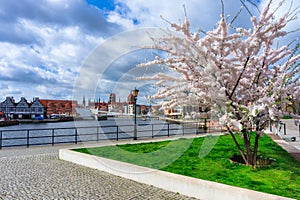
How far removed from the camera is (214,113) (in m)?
5.90

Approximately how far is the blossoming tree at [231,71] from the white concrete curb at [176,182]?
1.28 m

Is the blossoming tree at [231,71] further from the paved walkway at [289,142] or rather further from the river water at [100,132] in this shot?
the river water at [100,132]

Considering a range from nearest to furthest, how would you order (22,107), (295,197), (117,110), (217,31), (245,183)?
(295,197) → (245,183) → (217,31) → (117,110) → (22,107)

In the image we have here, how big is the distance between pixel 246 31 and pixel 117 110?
14.0m

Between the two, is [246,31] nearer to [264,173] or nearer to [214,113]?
[214,113]

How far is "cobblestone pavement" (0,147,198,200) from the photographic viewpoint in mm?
5094

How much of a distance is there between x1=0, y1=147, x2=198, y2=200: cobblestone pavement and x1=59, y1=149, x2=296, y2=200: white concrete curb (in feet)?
0.51

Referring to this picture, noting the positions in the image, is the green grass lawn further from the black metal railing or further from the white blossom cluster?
the black metal railing

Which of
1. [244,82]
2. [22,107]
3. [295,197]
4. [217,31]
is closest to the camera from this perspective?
[295,197]

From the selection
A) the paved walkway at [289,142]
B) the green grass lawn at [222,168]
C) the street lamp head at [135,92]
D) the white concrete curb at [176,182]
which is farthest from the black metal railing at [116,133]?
the white concrete curb at [176,182]

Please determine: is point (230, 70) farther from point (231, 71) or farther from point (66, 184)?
point (66, 184)

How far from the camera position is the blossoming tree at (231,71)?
5.38m

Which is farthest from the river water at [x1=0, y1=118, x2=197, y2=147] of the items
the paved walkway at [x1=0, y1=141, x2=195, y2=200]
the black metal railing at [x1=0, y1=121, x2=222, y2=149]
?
the paved walkway at [x1=0, y1=141, x2=195, y2=200]

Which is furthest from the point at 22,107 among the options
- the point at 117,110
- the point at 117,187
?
the point at 117,187
